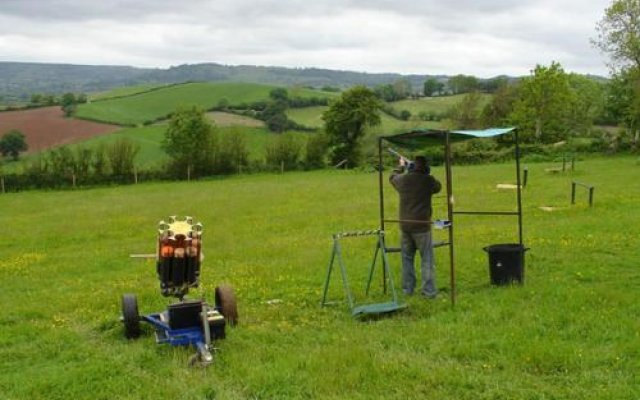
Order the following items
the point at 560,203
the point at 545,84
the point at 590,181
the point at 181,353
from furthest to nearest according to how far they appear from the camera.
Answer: the point at 545,84 < the point at 590,181 < the point at 560,203 < the point at 181,353

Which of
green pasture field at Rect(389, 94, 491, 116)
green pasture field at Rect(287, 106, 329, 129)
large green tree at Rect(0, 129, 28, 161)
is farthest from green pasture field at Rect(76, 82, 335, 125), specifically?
large green tree at Rect(0, 129, 28, 161)

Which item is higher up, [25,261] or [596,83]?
[596,83]

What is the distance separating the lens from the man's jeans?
11445 mm

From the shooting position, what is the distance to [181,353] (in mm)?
8883

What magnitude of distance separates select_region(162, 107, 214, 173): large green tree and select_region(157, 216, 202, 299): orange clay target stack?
157 ft

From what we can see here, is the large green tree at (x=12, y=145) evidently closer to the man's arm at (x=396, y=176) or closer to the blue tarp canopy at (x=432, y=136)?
the blue tarp canopy at (x=432, y=136)

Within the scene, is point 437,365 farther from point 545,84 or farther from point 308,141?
point 545,84

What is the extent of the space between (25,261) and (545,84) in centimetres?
5897

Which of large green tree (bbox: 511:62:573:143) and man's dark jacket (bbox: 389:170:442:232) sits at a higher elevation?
large green tree (bbox: 511:62:573:143)

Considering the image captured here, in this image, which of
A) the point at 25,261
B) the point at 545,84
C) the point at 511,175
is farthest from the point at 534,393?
the point at 545,84

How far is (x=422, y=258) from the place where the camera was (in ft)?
38.0

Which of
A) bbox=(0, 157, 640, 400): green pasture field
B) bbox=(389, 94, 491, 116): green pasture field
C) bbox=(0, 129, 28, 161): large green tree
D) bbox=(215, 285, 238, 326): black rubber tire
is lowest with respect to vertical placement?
bbox=(0, 157, 640, 400): green pasture field

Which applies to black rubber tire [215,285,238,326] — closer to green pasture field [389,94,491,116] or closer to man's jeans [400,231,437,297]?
man's jeans [400,231,437,297]

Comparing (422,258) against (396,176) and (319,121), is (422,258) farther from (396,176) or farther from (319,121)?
(319,121)
